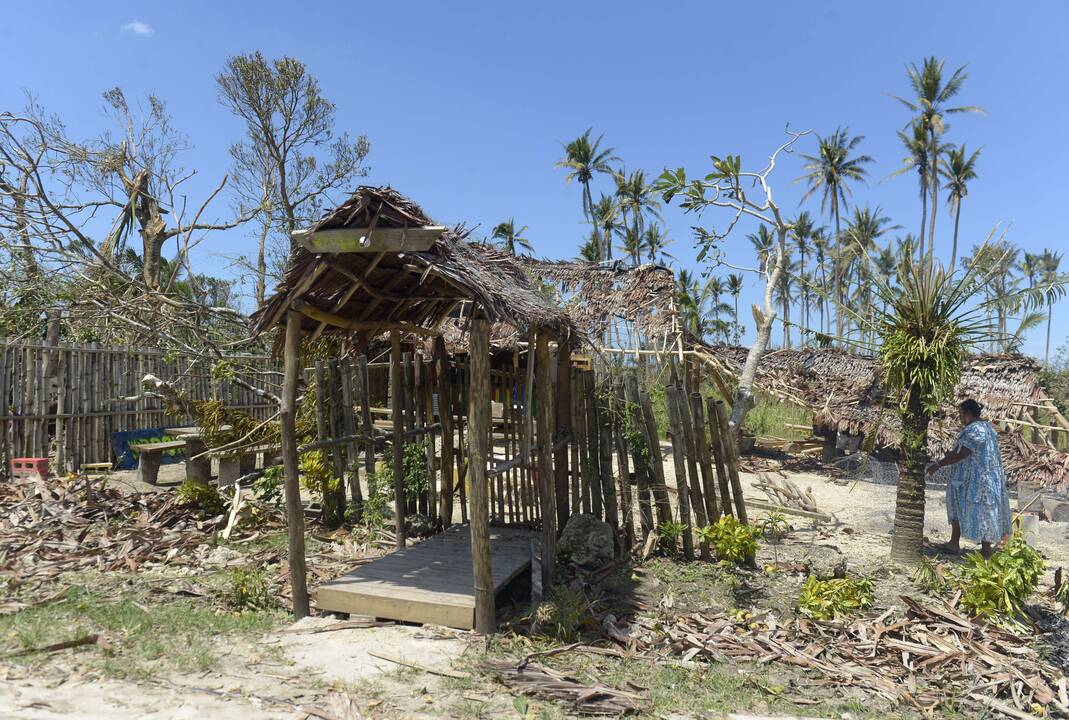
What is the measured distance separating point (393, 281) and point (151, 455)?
20.4 ft

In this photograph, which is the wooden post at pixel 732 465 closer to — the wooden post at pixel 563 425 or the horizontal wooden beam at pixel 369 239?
the wooden post at pixel 563 425

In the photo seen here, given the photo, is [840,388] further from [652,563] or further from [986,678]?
[986,678]

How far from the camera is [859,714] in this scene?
12.5ft

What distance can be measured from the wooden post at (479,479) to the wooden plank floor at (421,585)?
4.6 inches

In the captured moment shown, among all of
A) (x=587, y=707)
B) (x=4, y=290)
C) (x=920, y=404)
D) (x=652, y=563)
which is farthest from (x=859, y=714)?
(x=4, y=290)

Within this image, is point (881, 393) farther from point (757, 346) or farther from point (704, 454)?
point (704, 454)

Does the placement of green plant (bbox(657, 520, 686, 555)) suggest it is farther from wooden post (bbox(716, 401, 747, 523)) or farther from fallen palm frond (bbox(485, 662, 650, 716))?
fallen palm frond (bbox(485, 662, 650, 716))

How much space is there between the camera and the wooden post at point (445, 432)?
22.4 ft

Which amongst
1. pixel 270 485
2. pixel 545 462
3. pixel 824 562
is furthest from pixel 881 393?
pixel 270 485

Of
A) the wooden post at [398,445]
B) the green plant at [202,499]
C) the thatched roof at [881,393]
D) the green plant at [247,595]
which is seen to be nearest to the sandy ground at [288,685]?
the green plant at [247,595]

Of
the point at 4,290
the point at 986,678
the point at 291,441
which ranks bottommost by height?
the point at 986,678

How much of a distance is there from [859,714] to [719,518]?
9.45 feet

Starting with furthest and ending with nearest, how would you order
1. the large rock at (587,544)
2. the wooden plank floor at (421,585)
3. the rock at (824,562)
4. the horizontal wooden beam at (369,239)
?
→ the large rock at (587,544), the rock at (824,562), the wooden plank floor at (421,585), the horizontal wooden beam at (369,239)

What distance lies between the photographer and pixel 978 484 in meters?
6.72
